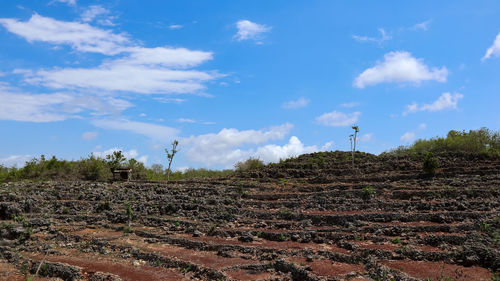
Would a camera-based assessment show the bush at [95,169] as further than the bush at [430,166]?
Yes

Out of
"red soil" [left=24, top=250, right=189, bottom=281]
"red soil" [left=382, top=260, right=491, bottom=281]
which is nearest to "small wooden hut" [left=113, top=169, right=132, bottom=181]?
"red soil" [left=24, top=250, right=189, bottom=281]

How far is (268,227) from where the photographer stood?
56.3ft

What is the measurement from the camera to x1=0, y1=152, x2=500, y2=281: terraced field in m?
11.9

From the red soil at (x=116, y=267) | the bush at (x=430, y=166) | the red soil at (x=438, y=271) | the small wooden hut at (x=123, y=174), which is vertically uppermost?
the bush at (x=430, y=166)

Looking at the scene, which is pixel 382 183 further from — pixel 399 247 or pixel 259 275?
pixel 259 275

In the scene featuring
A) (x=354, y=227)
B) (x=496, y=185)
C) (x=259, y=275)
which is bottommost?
(x=259, y=275)

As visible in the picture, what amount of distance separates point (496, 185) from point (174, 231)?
601 inches

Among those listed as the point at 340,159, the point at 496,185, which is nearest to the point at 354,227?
the point at 496,185

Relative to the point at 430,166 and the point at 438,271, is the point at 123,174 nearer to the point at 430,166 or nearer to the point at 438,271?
the point at 430,166

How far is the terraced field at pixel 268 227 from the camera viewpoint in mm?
11922

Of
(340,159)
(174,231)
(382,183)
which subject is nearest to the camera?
(174,231)

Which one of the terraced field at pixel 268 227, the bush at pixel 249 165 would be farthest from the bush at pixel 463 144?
the bush at pixel 249 165

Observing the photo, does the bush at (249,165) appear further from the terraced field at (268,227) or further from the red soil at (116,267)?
the red soil at (116,267)

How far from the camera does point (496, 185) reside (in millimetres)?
19516
